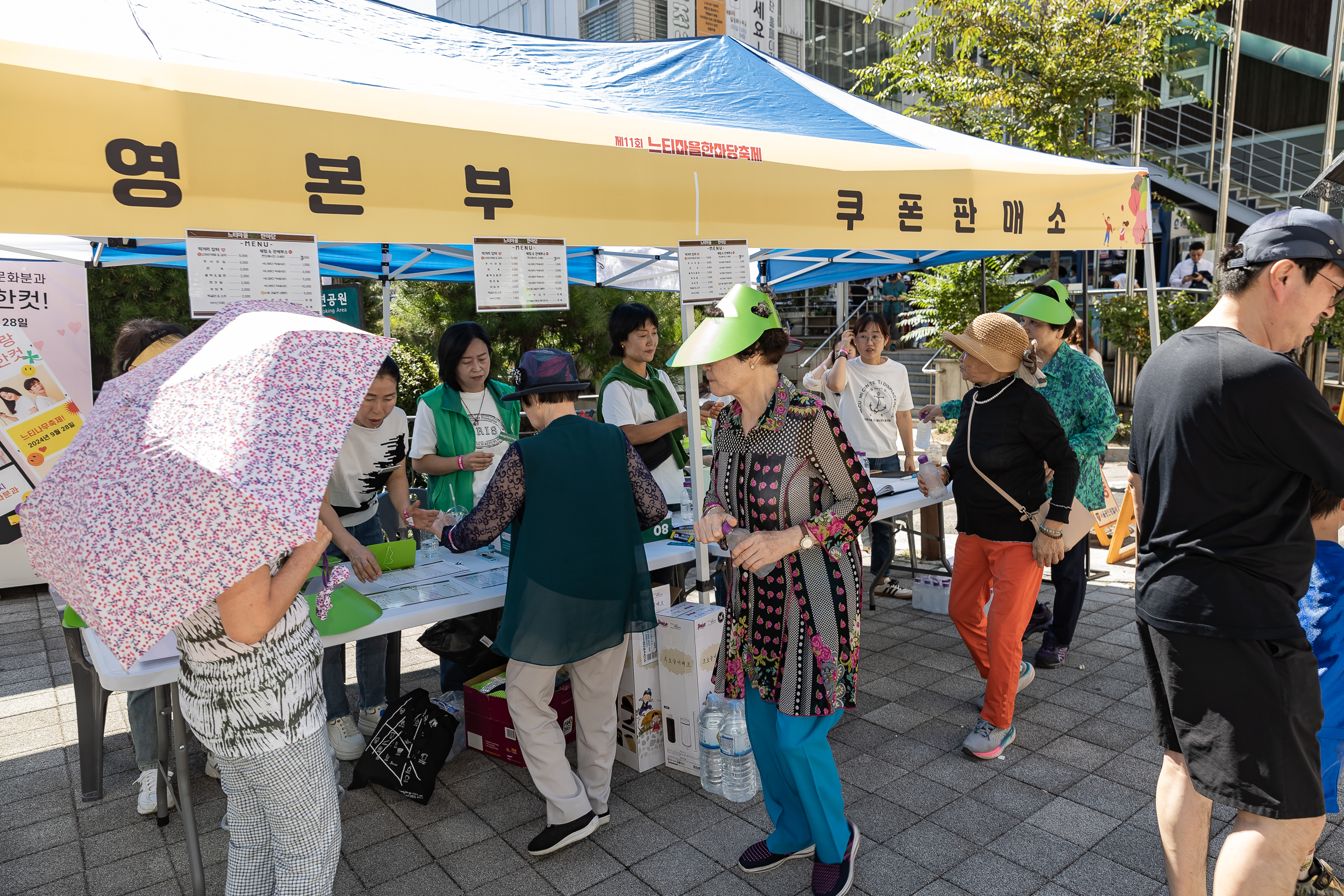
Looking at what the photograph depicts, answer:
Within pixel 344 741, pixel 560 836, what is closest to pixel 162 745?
pixel 344 741

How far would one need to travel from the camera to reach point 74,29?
2.18 meters

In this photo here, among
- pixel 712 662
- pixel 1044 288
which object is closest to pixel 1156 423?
pixel 712 662

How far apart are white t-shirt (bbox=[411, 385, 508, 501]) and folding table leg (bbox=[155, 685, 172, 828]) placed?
1486mm

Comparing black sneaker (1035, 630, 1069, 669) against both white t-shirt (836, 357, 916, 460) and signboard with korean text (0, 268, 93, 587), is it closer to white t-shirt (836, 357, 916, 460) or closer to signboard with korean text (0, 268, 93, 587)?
white t-shirt (836, 357, 916, 460)

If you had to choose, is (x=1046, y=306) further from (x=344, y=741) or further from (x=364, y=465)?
(x=344, y=741)

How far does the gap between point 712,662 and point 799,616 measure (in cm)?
97

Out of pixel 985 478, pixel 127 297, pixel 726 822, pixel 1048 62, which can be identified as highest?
pixel 1048 62

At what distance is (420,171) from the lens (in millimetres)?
2426

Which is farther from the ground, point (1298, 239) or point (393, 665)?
point (1298, 239)

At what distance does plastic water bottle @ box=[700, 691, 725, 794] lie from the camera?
3.02 m

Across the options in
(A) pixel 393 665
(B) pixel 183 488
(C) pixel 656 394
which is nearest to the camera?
(B) pixel 183 488

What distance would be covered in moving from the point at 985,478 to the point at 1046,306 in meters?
1.04

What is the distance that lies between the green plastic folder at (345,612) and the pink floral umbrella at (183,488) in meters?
0.96

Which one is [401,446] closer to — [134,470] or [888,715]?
[134,470]
